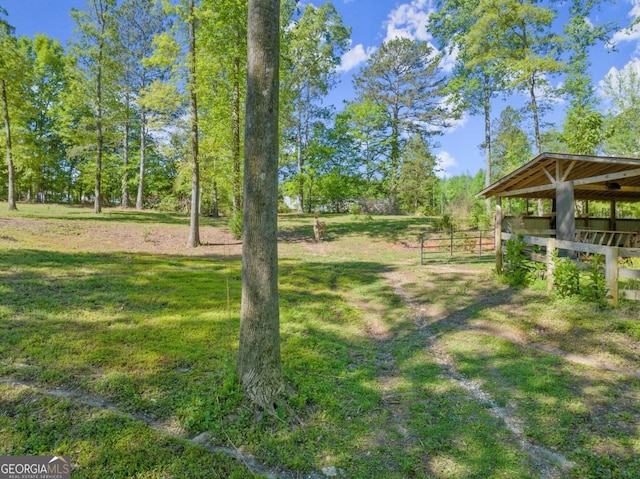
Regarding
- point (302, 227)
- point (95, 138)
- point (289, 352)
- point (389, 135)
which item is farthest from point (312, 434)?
point (389, 135)

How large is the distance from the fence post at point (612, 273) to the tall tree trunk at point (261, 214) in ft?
21.0

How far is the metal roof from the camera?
24.3 ft

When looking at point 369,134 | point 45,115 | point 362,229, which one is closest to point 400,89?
point 369,134

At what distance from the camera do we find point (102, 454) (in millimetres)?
2562

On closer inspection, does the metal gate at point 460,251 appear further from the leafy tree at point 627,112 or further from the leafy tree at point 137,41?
the leafy tree at point 137,41

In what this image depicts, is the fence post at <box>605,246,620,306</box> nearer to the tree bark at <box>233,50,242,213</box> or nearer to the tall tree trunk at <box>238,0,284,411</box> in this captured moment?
the tall tree trunk at <box>238,0,284,411</box>

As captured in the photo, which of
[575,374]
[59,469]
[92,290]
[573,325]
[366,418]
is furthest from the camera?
[92,290]

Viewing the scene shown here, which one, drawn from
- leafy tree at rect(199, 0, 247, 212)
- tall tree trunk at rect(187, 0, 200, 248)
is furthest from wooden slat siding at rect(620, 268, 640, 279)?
leafy tree at rect(199, 0, 247, 212)

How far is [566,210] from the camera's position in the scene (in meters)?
9.05

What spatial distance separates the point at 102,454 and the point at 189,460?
649mm

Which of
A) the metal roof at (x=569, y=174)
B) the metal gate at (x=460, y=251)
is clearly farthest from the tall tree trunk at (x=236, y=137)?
the metal roof at (x=569, y=174)

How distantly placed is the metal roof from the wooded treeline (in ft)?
21.7

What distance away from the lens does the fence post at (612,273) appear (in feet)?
20.0

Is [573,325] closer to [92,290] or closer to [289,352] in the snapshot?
[289,352]
